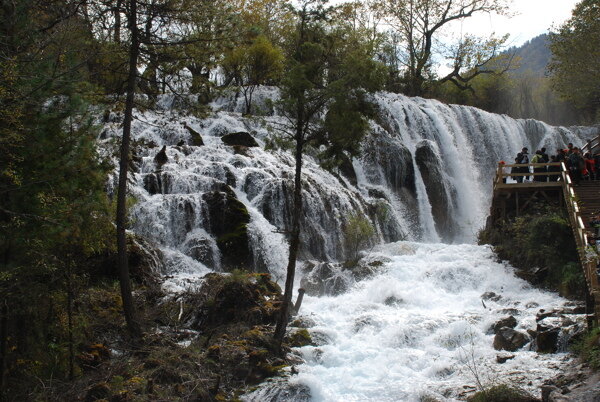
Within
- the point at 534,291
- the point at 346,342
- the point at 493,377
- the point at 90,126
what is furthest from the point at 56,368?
the point at 534,291

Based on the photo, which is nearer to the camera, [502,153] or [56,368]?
[56,368]

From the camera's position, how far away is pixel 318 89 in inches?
461

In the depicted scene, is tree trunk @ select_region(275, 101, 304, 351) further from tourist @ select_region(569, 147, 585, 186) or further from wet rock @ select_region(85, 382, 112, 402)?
tourist @ select_region(569, 147, 585, 186)

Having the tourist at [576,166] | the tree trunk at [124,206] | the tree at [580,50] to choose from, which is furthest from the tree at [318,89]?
the tree at [580,50]

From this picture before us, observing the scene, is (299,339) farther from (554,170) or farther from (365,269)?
(554,170)

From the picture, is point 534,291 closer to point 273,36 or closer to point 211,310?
point 211,310

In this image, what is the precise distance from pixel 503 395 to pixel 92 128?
761cm

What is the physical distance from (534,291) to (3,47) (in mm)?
14290

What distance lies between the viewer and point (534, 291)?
51.3ft

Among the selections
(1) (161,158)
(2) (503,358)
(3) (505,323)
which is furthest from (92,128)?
(1) (161,158)

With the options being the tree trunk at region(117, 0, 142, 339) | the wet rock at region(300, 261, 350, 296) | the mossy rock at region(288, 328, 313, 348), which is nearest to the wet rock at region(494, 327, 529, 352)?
the mossy rock at region(288, 328, 313, 348)

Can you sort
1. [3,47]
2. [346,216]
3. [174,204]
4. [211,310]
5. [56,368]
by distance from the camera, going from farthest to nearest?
1. [346,216]
2. [174,204]
3. [211,310]
4. [56,368]
5. [3,47]

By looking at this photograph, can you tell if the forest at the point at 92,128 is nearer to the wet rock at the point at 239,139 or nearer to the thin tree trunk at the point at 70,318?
the thin tree trunk at the point at 70,318

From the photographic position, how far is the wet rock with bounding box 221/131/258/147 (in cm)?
2350
